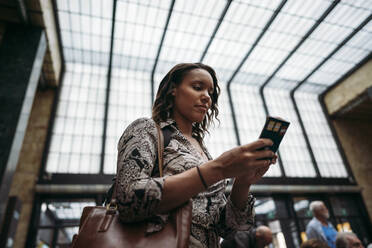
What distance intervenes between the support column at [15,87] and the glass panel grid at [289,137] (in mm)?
11009

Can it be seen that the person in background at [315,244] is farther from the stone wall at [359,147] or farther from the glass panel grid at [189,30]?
the stone wall at [359,147]

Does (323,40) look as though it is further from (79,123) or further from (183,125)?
(183,125)

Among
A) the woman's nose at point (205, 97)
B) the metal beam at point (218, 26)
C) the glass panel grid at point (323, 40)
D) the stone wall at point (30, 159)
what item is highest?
the metal beam at point (218, 26)

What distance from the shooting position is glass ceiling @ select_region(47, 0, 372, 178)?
10312mm

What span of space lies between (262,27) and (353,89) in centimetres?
643

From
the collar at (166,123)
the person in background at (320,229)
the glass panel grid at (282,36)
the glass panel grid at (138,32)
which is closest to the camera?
the collar at (166,123)

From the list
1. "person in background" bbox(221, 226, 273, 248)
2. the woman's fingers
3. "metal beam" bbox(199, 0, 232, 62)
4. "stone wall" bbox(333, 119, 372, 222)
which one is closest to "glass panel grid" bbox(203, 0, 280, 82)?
"metal beam" bbox(199, 0, 232, 62)

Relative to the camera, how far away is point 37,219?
8992 mm

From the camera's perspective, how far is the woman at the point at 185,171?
0.95m

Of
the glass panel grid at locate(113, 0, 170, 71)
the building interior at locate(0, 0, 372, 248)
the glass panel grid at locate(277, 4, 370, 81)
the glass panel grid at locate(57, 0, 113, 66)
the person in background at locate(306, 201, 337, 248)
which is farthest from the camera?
the glass panel grid at locate(277, 4, 370, 81)

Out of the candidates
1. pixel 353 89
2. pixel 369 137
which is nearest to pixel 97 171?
pixel 353 89

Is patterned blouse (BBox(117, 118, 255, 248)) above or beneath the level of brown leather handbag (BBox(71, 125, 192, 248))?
above

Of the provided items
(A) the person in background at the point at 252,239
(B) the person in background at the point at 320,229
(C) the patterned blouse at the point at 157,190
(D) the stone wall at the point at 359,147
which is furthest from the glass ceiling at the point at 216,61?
(C) the patterned blouse at the point at 157,190

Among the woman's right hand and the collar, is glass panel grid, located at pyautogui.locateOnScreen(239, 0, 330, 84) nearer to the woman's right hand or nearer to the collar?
the collar
